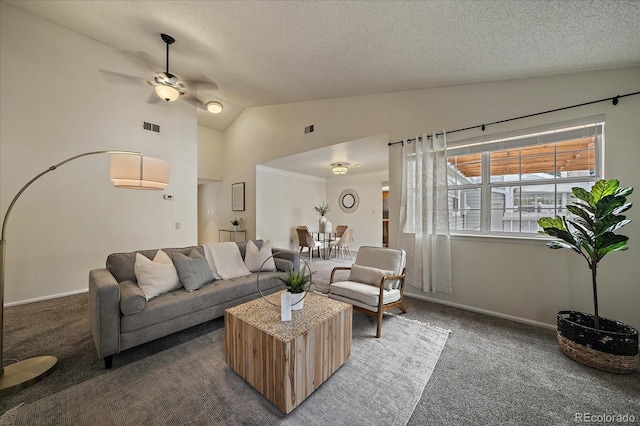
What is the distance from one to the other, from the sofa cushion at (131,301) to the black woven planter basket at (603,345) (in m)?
3.59

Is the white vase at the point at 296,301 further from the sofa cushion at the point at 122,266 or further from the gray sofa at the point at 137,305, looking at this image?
the sofa cushion at the point at 122,266

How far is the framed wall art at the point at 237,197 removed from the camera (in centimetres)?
602

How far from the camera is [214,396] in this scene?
4.88 feet

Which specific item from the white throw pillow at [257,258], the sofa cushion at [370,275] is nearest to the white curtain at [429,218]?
the sofa cushion at [370,275]

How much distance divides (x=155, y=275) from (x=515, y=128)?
4.16 metres

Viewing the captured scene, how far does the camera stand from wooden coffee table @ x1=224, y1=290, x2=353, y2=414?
1.37 metres

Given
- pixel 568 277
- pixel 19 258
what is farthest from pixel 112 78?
pixel 568 277

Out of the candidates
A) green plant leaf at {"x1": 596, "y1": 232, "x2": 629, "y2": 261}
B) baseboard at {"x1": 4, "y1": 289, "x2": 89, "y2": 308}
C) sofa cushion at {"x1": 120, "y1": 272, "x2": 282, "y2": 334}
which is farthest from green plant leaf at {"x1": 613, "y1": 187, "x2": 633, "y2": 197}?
baseboard at {"x1": 4, "y1": 289, "x2": 89, "y2": 308}

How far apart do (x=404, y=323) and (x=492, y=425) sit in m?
1.23

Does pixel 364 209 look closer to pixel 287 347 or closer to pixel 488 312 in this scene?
pixel 488 312

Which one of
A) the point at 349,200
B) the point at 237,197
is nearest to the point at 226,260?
the point at 237,197

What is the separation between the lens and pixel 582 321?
2.10m

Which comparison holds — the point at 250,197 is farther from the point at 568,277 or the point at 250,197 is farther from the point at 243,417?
the point at 568,277

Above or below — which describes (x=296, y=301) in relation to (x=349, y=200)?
below
